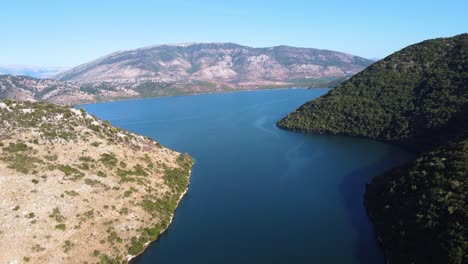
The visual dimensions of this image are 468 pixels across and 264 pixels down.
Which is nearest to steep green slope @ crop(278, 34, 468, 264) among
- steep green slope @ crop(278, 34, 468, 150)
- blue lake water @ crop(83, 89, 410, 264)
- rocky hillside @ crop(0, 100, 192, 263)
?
steep green slope @ crop(278, 34, 468, 150)

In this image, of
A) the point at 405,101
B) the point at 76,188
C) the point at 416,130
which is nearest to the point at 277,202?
the point at 76,188

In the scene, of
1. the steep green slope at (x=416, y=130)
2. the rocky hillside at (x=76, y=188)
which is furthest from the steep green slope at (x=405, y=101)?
the rocky hillside at (x=76, y=188)

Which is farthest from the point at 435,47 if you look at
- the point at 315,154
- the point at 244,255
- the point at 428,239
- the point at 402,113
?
the point at 244,255

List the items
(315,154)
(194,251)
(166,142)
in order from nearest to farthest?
(194,251) → (315,154) → (166,142)

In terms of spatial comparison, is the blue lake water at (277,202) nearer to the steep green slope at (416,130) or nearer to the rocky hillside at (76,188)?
the rocky hillside at (76,188)

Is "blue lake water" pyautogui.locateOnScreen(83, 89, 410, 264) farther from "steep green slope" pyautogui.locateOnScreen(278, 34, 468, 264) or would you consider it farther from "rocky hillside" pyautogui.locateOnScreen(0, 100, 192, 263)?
"steep green slope" pyautogui.locateOnScreen(278, 34, 468, 264)

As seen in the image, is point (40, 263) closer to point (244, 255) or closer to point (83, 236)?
point (83, 236)

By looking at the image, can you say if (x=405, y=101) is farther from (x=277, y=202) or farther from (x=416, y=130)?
(x=277, y=202)
